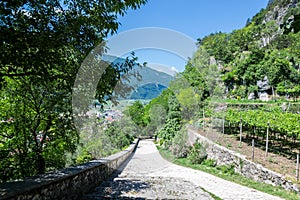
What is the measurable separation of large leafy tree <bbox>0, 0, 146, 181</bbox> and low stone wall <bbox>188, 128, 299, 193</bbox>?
6.82 metres

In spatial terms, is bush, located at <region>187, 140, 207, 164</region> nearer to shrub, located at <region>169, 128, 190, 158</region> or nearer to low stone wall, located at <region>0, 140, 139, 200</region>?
shrub, located at <region>169, 128, 190, 158</region>

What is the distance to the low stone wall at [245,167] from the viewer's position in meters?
8.37

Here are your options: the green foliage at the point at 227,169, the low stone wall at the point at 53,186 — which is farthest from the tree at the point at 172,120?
the low stone wall at the point at 53,186

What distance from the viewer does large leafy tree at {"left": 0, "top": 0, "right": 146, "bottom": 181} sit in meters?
2.97

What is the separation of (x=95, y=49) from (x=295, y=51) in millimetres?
60370

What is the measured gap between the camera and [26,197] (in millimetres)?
2846

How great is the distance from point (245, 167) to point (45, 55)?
1004 centimetres

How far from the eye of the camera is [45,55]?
304 cm

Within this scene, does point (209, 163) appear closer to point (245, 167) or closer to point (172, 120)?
point (245, 167)

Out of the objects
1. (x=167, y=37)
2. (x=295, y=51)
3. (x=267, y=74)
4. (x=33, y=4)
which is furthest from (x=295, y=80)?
(x=33, y=4)

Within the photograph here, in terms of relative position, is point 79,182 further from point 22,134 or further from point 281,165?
point 281,165

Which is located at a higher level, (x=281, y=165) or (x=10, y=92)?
(x=10, y=92)

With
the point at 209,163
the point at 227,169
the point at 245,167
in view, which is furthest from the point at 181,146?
the point at 245,167

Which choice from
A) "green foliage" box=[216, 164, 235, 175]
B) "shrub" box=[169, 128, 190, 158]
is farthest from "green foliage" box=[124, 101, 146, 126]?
"green foliage" box=[216, 164, 235, 175]
